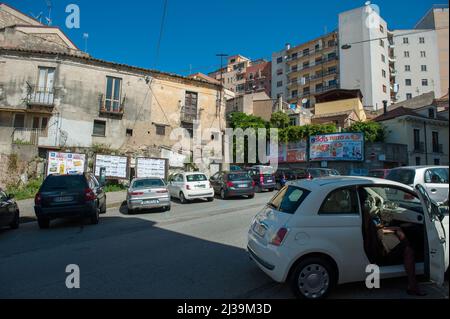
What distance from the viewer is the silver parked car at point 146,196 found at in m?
11.6

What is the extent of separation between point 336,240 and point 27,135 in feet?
79.8

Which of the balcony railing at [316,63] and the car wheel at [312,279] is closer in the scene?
the car wheel at [312,279]

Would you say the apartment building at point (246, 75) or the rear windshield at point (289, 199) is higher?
the apartment building at point (246, 75)

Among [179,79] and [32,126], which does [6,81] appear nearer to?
[32,126]

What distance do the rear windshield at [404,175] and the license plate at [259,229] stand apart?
21.1 ft

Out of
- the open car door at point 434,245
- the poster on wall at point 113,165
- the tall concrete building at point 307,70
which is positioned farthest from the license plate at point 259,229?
the tall concrete building at point 307,70

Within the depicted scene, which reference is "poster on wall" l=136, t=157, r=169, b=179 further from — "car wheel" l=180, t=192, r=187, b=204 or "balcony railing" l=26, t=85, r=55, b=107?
"balcony railing" l=26, t=85, r=55, b=107

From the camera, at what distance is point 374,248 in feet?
12.7

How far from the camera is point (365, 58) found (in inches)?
1987

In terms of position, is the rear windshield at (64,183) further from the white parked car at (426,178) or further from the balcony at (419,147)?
the balcony at (419,147)

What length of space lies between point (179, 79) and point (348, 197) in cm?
2499

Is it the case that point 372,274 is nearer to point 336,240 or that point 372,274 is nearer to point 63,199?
point 336,240
